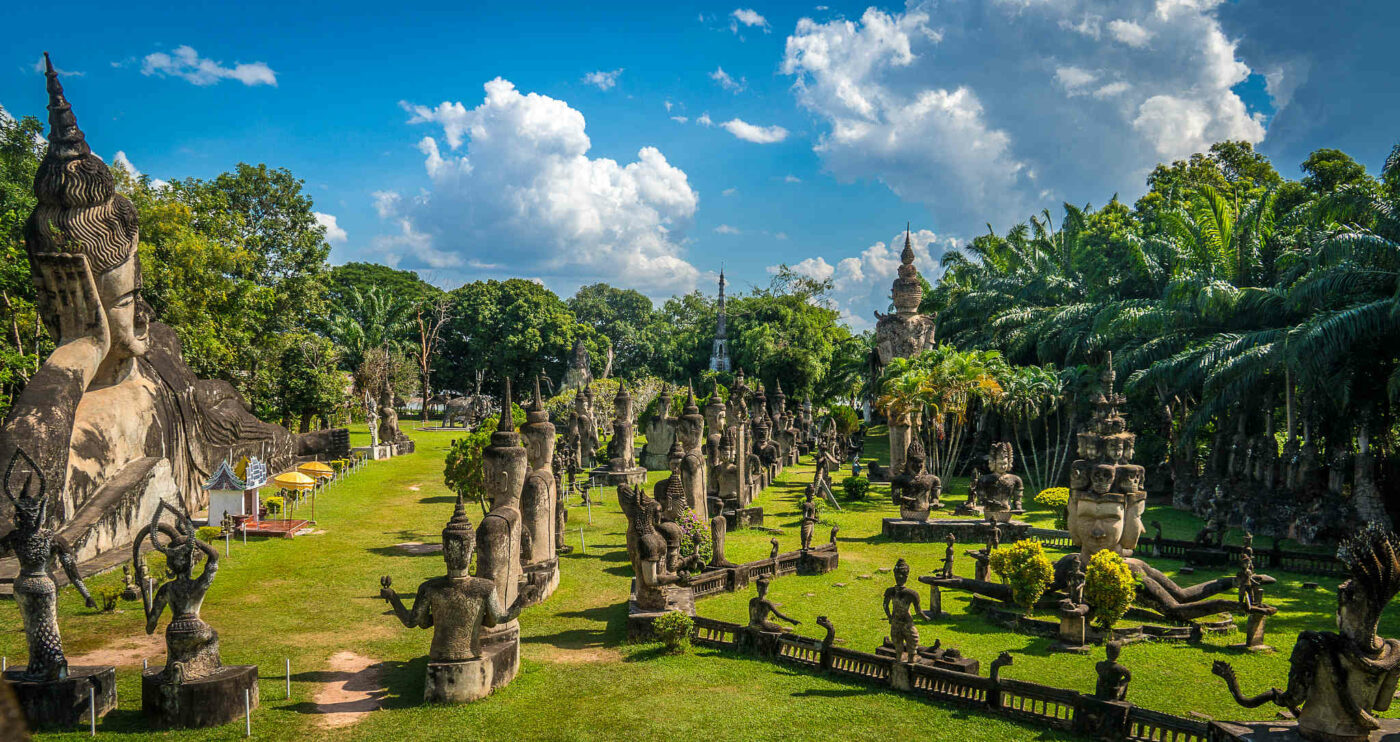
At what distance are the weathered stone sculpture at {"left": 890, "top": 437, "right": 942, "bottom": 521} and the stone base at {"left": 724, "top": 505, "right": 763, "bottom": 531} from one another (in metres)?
4.26

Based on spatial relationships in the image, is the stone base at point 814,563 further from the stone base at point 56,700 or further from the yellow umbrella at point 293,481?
the yellow umbrella at point 293,481

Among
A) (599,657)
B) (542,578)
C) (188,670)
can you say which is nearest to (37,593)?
(188,670)

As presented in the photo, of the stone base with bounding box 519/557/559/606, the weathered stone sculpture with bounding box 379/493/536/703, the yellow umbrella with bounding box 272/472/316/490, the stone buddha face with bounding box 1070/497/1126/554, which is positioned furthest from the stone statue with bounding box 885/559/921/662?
the yellow umbrella with bounding box 272/472/316/490

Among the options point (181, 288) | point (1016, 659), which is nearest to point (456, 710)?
point (1016, 659)

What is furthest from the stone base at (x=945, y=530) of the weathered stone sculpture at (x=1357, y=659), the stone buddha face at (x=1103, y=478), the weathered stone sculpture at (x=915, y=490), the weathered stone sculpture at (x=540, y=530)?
the weathered stone sculpture at (x=1357, y=659)

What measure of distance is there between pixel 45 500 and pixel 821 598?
12929 millimetres

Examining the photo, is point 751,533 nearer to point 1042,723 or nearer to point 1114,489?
point 1114,489

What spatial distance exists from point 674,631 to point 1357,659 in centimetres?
871

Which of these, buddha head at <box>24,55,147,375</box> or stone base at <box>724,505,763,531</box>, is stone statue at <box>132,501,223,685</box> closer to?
buddha head at <box>24,55,147,375</box>

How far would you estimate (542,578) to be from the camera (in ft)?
55.1

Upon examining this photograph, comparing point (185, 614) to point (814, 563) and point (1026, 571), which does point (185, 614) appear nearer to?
point (1026, 571)

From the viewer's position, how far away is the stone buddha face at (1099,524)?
1576 cm

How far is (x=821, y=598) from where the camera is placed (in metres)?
17.1

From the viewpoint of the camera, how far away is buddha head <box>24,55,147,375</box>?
18.8 meters
